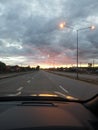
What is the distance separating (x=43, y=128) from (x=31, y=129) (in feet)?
0.43

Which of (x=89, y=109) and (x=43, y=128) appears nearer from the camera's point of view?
(x=43, y=128)

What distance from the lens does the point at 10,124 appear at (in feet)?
11.0

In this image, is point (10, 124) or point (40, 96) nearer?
point (10, 124)

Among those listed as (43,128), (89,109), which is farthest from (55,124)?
(89,109)

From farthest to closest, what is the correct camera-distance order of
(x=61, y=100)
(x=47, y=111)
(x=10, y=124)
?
(x=61, y=100)
(x=47, y=111)
(x=10, y=124)

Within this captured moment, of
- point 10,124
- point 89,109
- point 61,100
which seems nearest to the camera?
point 10,124

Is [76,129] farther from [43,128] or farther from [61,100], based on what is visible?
[61,100]

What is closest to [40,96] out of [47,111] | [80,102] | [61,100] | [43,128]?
[61,100]

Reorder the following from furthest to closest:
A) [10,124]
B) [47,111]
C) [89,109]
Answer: [89,109], [47,111], [10,124]

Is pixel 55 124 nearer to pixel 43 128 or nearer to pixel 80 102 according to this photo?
pixel 43 128

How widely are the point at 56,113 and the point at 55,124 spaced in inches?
22.3

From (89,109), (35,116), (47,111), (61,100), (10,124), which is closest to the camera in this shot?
(10,124)

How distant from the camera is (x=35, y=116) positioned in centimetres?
368

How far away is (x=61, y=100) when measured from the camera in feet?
16.0
